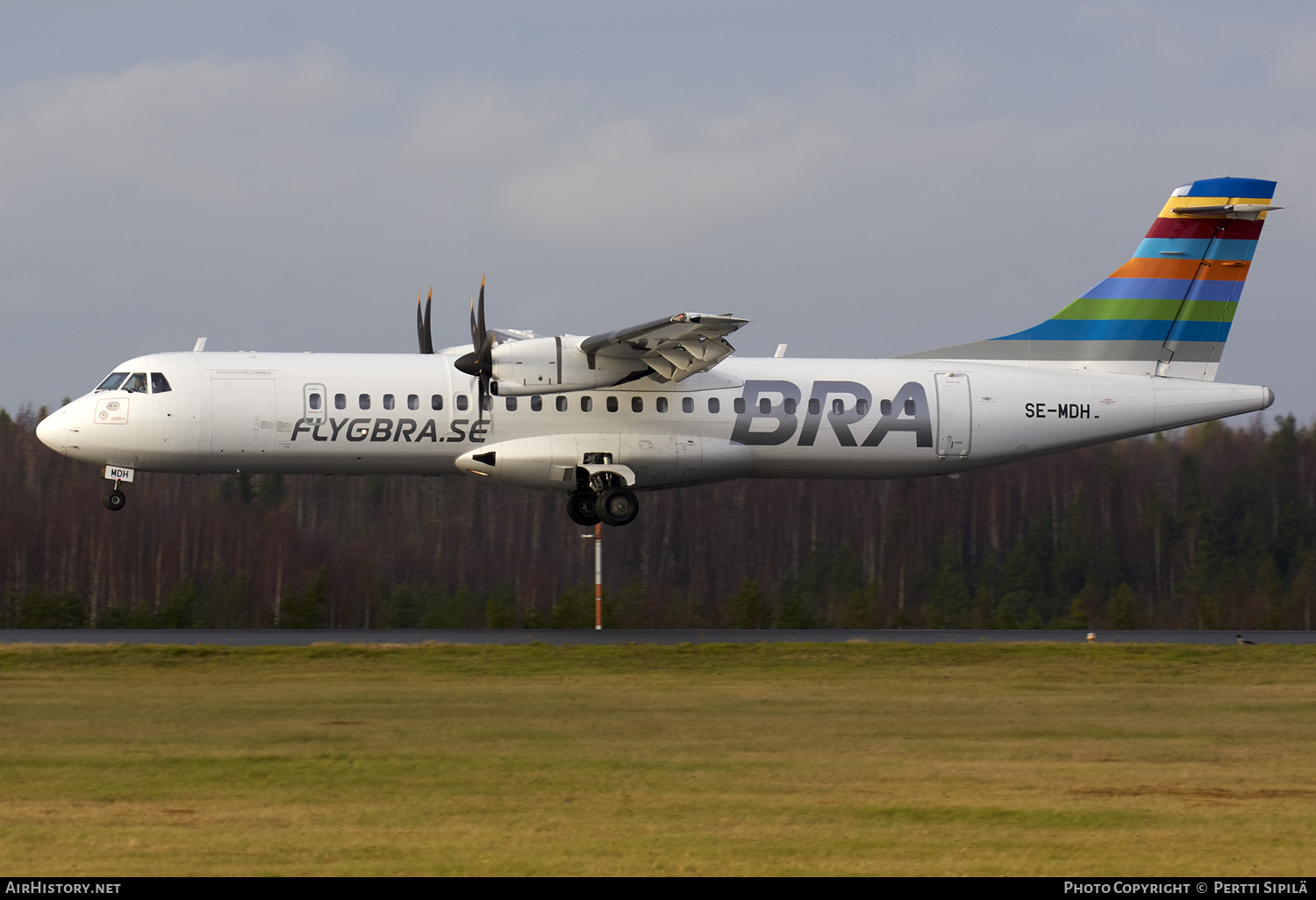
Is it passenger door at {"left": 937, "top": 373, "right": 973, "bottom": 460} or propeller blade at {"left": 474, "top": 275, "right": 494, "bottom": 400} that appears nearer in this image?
propeller blade at {"left": 474, "top": 275, "right": 494, "bottom": 400}

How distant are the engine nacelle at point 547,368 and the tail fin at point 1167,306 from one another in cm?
697

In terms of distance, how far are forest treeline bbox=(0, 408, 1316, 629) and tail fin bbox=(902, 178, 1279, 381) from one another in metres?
21.7

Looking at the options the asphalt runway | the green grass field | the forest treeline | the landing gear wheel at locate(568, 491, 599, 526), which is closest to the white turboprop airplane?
the landing gear wheel at locate(568, 491, 599, 526)

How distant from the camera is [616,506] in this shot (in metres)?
24.4

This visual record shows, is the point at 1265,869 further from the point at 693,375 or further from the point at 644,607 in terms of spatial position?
the point at 644,607

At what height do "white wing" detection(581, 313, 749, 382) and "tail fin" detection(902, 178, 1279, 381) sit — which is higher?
"tail fin" detection(902, 178, 1279, 381)

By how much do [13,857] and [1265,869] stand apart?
8.00m

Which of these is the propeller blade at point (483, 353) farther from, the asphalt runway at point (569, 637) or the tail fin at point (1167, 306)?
the tail fin at point (1167, 306)

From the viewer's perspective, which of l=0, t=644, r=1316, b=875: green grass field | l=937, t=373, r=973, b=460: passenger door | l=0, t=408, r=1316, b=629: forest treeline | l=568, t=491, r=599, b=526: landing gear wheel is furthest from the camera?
l=0, t=408, r=1316, b=629: forest treeline

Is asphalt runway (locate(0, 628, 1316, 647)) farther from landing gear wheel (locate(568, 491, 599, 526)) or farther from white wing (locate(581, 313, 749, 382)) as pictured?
white wing (locate(581, 313, 749, 382))

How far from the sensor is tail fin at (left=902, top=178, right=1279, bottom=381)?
88.5 feet

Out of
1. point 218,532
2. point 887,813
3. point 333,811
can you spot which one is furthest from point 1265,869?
point 218,532

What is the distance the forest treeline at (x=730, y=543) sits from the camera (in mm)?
51625

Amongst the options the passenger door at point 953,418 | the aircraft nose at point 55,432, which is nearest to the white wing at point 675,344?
the passenger door at point 953,418
